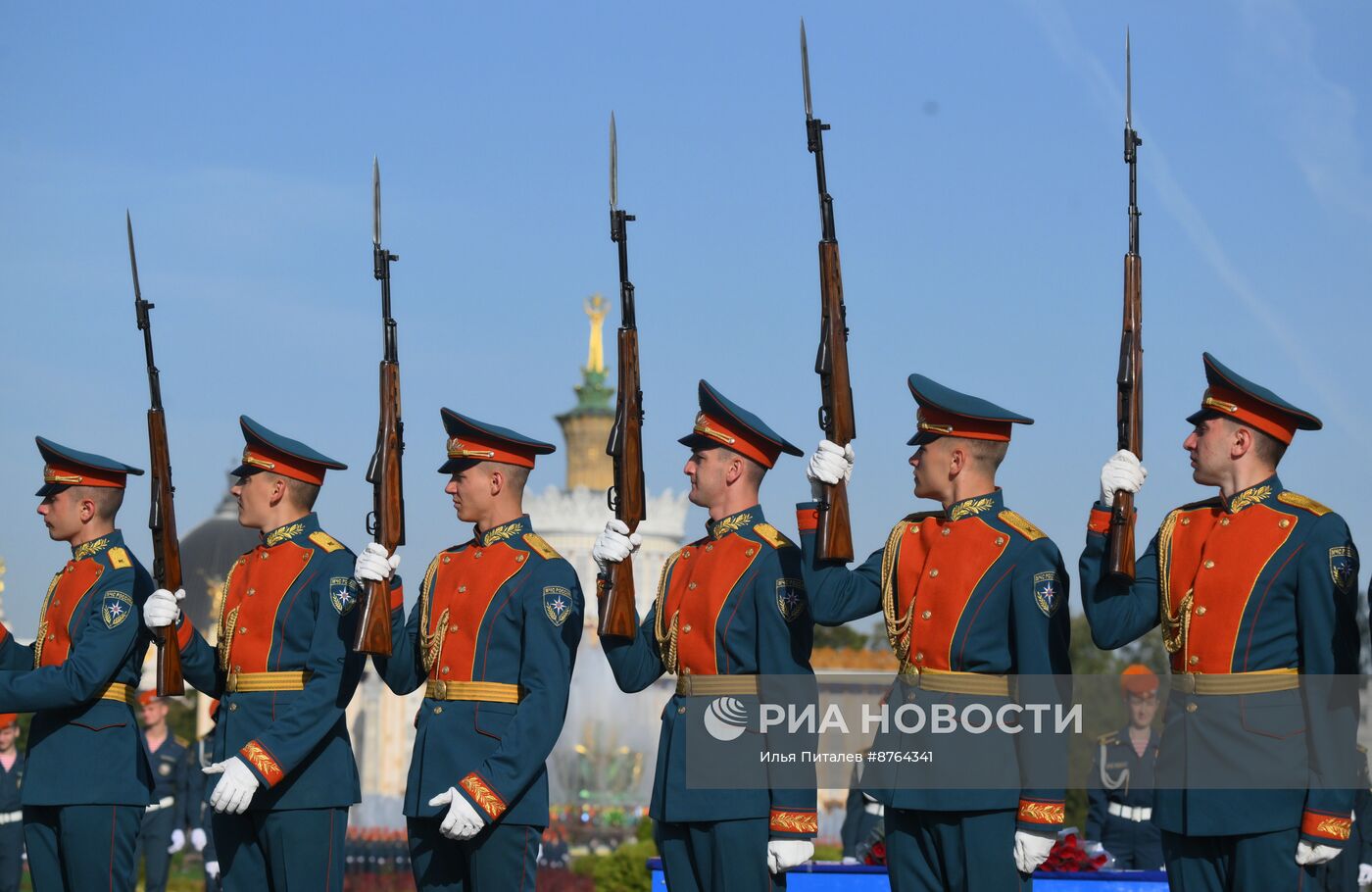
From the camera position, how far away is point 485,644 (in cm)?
795

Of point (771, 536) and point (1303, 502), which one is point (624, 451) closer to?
point (771, 536)

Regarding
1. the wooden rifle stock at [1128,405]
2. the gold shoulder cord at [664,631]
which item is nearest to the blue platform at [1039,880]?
the gold shoulder cord at [664,631]

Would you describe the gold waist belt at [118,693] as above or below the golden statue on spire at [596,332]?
below

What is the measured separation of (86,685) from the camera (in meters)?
8.70

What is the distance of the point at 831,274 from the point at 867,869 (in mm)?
4414

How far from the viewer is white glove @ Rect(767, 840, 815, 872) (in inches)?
286

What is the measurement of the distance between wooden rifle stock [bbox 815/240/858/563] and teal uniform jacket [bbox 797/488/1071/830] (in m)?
0.10

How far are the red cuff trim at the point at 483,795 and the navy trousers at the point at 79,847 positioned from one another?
2.32 metres

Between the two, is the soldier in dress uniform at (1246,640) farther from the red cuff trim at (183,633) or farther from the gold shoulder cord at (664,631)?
the red cuff trim at (183,633)

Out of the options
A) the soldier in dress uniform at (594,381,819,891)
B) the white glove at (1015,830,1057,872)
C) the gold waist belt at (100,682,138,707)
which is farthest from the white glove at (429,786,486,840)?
the gold waist belt at (100,682,138,707)

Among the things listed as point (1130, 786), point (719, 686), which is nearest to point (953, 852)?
point (719, 686)

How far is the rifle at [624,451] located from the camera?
7762mm

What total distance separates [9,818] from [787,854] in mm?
10098

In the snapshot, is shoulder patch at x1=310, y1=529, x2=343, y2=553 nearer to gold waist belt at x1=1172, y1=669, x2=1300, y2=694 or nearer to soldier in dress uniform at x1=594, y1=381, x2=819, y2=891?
soldier in dress uniform at x1=594, y1=381, x2=819, y2=891
